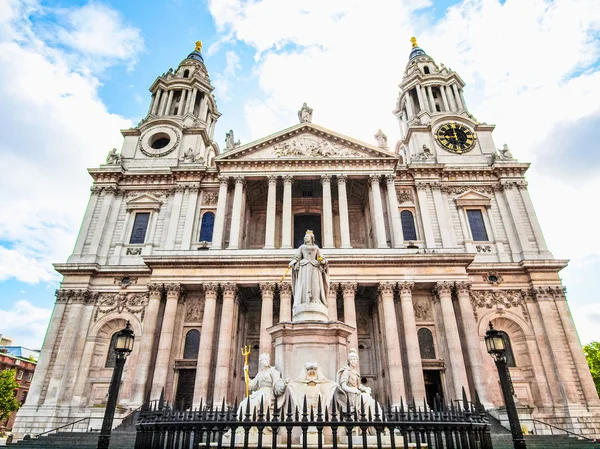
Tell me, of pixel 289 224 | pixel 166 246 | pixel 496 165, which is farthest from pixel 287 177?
pixel 496 165

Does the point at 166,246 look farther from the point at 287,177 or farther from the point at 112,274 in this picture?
the point at 287,177

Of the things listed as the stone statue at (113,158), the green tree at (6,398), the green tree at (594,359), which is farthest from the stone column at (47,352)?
the green tree at (594,359)

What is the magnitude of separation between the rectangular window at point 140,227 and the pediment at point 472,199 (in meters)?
23.0

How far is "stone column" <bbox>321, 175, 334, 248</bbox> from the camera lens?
2589cm

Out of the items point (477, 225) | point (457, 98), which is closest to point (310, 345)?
point (477, 225)

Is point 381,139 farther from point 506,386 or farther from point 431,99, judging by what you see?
point 506,386

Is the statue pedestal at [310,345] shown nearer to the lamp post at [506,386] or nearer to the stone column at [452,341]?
the lamp post at [506,386]

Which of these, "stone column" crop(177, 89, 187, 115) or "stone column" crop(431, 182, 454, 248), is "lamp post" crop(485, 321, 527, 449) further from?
"stone column" crop(177, 89, 187, 115)

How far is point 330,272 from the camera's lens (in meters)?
23.7

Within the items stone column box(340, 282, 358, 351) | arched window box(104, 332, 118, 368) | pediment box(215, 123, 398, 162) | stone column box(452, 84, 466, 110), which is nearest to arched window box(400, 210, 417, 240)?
pediment box(215, 123, 398, 162)

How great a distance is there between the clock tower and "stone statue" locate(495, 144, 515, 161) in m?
0.62

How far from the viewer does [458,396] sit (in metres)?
20.9

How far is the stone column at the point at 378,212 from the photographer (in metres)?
25.9

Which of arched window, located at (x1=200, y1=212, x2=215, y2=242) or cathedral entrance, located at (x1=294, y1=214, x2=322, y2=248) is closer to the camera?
arched window, located at (x1=200, y1=212, x2=215, y2=242)
